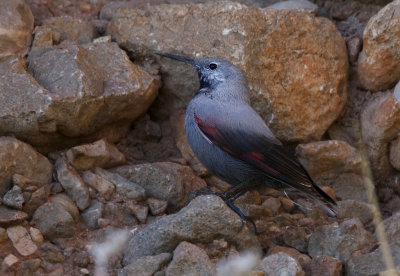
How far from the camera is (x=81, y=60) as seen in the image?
4.45 meters

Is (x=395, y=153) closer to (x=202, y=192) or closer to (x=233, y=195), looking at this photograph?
(x=233, y=195)

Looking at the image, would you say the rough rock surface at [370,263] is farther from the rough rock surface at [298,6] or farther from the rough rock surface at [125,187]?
the rough rock surface at [298,6]

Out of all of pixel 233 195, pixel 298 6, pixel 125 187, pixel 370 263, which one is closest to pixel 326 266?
pixel 370 263

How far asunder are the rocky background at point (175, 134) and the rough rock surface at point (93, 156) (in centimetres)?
1

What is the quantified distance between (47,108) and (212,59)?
4.39 feet

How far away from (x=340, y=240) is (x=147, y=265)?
1260mm

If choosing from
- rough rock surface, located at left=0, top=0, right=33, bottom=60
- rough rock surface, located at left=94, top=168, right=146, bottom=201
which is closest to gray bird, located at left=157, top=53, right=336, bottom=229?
rough rock surface, located at left=94, top=168, right=146, bottom=201

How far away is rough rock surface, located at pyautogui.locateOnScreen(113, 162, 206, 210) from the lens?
4430 millimetres

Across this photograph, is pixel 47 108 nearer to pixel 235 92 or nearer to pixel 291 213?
pixel 235 92

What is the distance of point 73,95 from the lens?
13.8 feet

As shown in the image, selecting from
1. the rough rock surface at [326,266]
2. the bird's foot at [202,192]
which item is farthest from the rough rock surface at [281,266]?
the bird's foot at [202,192]

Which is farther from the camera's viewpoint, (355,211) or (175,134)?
(175,134)

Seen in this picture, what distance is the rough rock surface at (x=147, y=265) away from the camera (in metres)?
3.38

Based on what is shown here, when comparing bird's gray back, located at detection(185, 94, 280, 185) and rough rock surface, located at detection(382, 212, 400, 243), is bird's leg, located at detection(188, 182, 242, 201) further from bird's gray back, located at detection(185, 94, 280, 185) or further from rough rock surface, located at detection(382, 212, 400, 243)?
rough rock surface, located at detection(382, 212, 400, 243)
